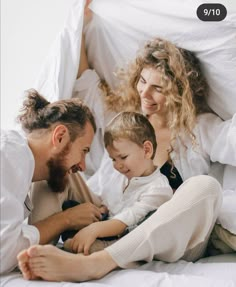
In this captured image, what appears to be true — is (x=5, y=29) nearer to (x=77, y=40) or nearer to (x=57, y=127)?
(x=77, y=40)

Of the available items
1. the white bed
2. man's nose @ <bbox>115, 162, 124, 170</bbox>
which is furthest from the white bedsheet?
man's nose @ <bbox>115, 162, 124, 170</bbox>

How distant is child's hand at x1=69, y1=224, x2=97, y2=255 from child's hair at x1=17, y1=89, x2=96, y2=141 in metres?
0.12

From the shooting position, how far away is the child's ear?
0.68 m

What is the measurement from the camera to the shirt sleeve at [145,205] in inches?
25.6

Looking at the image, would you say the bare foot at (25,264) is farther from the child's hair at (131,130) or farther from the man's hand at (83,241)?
the child's hair at (131,130)

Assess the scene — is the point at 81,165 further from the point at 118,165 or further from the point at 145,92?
the point at 145,92

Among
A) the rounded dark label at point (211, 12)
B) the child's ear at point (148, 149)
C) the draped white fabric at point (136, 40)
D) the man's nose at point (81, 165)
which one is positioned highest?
the rounded dark label at point (211, 12)

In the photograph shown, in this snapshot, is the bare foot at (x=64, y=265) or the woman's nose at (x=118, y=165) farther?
the woman's nose at (x=118, y=165)

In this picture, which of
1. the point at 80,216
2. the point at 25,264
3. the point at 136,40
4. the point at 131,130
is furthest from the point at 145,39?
the point at 25,264

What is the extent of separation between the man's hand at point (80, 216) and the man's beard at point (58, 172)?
0.04m

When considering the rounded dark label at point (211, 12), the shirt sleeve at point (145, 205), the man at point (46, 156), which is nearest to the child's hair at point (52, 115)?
the man at point (46, 156)

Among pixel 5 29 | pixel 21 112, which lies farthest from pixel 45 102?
pixel 5 29

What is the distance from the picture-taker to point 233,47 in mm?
730

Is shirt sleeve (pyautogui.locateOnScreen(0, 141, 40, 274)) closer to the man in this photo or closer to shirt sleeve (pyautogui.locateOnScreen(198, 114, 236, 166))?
the man
